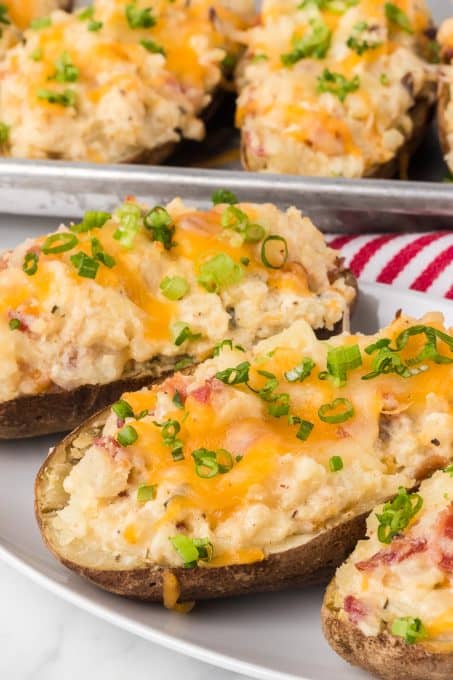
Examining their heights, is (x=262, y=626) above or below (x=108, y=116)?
below

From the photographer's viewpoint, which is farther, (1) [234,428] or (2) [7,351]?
(2) [7,351]

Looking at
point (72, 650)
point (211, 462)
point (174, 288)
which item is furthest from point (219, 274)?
point (72, 650)

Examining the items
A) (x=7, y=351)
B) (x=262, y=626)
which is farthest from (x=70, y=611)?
(x=7, y=351)

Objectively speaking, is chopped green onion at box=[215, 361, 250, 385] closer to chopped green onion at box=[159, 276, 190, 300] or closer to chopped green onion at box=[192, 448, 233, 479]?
chopped green onion at box=[192, 448, 233, 479]

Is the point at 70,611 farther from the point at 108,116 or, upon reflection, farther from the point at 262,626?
the point at 108,116

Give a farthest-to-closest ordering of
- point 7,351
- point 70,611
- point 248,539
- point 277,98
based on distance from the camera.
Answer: point 277,98, point 7,351, point 70,611, point 248,539

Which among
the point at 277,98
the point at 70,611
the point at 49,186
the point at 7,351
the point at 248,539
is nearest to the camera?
the point at 248,539

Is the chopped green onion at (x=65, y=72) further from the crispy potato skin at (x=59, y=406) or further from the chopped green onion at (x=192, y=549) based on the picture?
the chopped green onion at (x=192, y=549)
